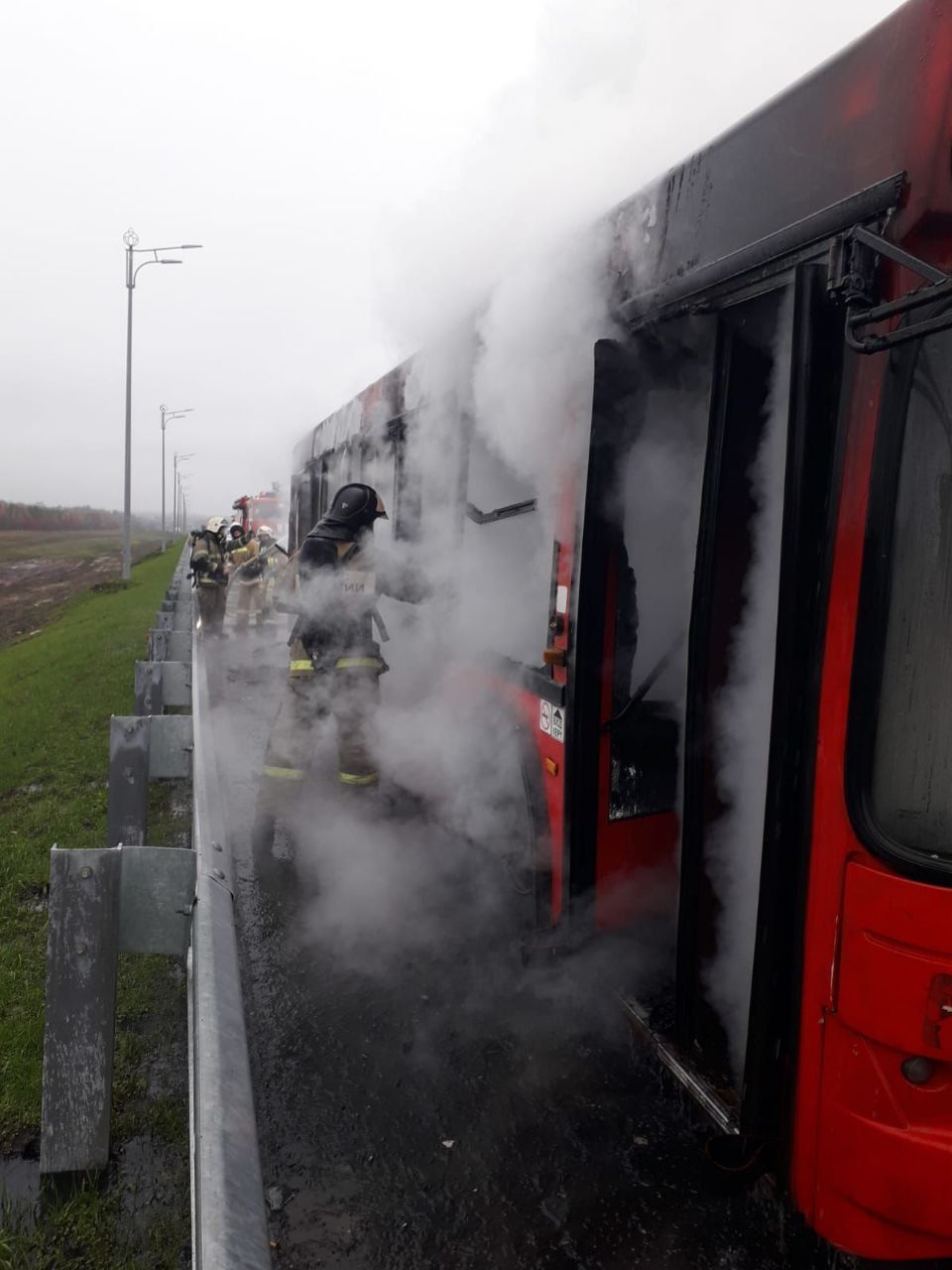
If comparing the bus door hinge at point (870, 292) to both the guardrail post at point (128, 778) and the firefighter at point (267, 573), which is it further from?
the firefighter at point (267, 573)

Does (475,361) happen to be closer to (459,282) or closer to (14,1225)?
(459,282)

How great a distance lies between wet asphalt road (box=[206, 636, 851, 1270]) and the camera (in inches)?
91.0

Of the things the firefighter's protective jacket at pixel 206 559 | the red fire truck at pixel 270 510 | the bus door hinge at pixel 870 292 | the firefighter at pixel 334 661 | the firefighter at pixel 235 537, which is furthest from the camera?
the red fire truck at pixel 270 510

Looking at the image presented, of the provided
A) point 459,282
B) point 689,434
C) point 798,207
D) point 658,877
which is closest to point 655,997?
point 658,877

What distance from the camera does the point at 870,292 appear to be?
5.96 ft

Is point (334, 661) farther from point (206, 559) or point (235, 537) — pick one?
point (235, 537)

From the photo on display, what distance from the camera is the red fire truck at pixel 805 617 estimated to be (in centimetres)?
186

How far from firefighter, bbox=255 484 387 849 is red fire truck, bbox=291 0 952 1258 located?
2.13 m

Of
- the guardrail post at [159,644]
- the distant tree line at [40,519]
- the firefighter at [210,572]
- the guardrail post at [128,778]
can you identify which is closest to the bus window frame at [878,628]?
the guardrail post at [128,778]

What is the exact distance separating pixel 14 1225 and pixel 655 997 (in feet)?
6.52

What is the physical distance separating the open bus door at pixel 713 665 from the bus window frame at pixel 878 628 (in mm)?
126

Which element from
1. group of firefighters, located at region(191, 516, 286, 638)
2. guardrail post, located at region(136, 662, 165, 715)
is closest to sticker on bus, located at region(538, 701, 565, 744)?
guardrail post, located at region(136, 662, 165, 715)

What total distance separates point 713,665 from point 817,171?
125 cm

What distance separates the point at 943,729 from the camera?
6.20ft
